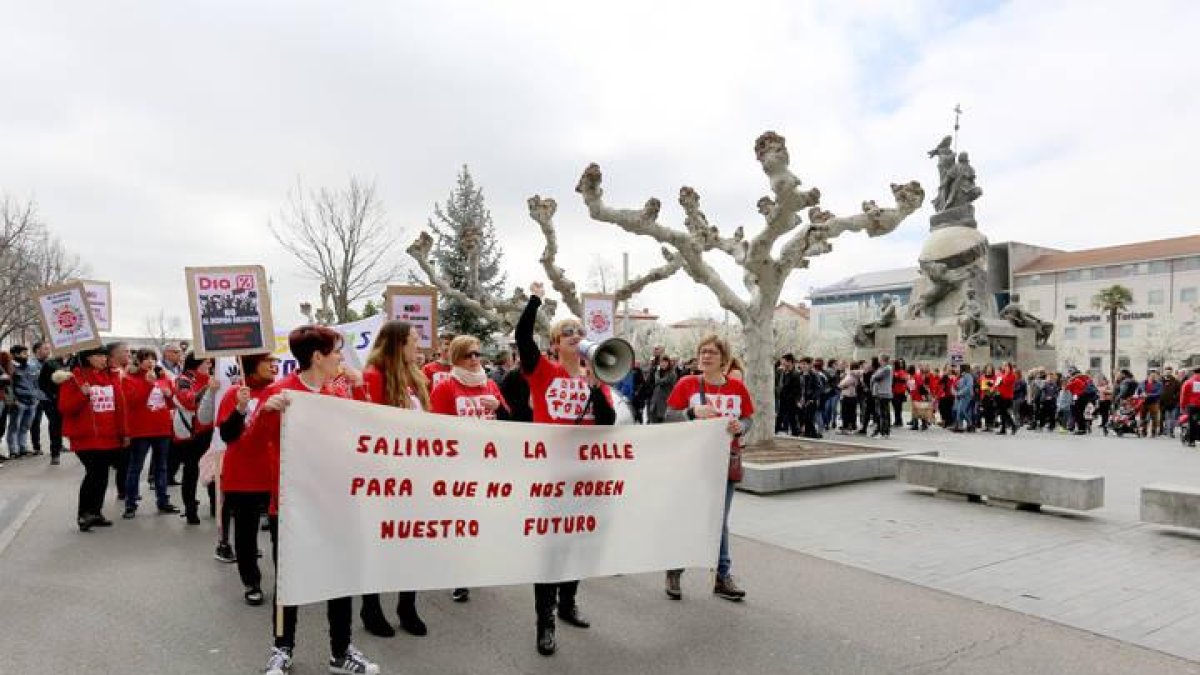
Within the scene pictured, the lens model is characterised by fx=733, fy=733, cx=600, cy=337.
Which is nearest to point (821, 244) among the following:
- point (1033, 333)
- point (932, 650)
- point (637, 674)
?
point (932, 650)

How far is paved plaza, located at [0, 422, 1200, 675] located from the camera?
4.23m

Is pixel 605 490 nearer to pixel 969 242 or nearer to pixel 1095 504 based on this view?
pixel 1095 504

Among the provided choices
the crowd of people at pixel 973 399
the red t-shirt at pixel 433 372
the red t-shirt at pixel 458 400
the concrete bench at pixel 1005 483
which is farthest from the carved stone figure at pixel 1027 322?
the red t-shirt at pixel 458 400

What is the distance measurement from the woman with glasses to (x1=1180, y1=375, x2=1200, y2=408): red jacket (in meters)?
16.0

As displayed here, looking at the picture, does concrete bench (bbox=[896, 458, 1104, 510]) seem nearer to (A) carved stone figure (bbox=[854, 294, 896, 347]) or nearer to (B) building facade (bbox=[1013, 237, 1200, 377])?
(A) carved stone figure (bbox=[854, 294, 896, 347])

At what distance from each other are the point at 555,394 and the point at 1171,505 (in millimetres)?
6883

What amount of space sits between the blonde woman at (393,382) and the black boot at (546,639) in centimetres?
80

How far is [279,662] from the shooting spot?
Answer: 3.84 meters

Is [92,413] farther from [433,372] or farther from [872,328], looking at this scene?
[872,328]

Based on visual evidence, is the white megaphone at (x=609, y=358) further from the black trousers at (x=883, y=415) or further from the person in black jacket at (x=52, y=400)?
the black trousers at (x=883, y=415)

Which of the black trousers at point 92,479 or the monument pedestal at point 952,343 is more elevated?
the monument pedestal at point 952,343

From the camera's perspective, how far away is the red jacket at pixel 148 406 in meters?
8.15

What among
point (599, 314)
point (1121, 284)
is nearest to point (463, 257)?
point (599, 314)

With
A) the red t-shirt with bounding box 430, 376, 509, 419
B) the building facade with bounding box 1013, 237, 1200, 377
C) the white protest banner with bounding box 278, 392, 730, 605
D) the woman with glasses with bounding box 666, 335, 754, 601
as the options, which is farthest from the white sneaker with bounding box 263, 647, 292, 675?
the building facade with bounding box 1013, 237, 1200, 377
